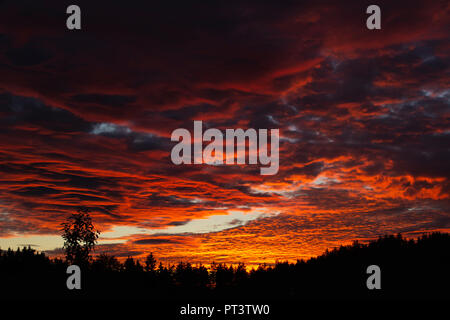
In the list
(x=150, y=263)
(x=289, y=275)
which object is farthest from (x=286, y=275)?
(x=150, y=263)

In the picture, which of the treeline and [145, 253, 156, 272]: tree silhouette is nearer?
the treeline

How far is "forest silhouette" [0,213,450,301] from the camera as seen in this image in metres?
112

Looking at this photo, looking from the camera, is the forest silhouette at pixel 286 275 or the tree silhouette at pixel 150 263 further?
the tree silhouette at pixel 150 263

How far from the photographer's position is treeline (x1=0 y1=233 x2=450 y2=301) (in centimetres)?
11353

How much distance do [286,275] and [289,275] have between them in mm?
1420

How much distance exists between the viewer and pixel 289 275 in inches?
6398

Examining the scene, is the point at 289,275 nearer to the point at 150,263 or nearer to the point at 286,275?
the point at 286,275

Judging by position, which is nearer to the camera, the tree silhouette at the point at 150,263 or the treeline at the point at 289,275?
the treeline at the point at 289,275

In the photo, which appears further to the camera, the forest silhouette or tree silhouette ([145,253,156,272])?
tree silhouette ([145,253,156,272])

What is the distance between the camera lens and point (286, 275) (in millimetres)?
163375

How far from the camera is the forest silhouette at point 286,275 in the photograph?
111875 mm
